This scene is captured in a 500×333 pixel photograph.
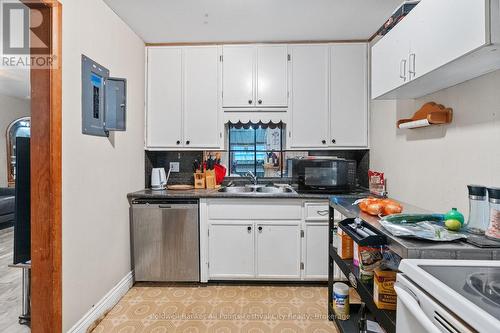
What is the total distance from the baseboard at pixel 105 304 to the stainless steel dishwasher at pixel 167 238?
0.48 ft

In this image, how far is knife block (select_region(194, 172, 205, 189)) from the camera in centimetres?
300

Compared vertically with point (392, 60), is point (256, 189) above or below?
below

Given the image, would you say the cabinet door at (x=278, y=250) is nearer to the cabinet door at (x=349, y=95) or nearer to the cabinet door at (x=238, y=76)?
the cabinet door at (x=349, y=95)

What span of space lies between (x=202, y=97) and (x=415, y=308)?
8.53 ft

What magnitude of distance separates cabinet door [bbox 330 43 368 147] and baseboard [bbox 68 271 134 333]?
243 centimetres

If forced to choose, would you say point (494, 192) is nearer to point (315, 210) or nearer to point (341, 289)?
point (341, 289)

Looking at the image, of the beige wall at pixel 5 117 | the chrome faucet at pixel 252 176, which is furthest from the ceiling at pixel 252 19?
the beige wall at pixel 5 117

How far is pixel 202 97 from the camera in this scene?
2.91 m

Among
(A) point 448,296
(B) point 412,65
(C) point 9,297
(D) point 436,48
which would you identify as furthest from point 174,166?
(A) point 448,296

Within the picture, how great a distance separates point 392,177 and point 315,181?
26.7 inches

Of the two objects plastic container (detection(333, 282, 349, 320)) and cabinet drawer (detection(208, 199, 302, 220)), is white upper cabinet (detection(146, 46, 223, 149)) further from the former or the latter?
plastic container (detection(333, 282, 349, 320))

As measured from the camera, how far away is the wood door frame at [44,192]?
5.28ft

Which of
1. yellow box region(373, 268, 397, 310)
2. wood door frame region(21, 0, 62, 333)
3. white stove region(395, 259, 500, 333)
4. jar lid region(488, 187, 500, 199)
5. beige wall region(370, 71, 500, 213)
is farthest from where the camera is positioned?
wood door frame region(21, 0, 62, 333)

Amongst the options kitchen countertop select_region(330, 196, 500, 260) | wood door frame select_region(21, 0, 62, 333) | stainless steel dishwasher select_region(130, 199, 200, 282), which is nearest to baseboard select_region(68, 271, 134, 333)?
stainless steel dishwasher select_region(130, 199, 200, 282)
